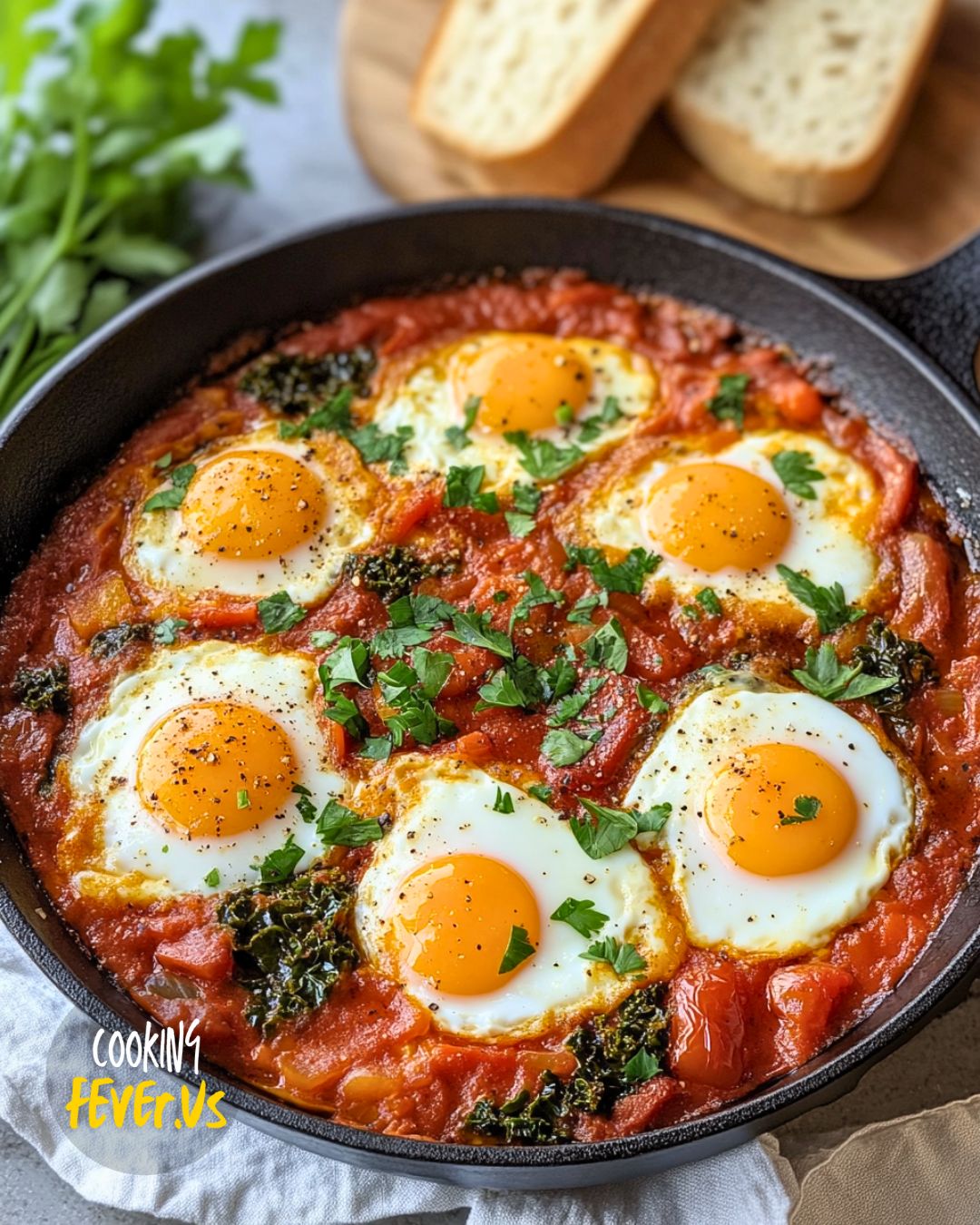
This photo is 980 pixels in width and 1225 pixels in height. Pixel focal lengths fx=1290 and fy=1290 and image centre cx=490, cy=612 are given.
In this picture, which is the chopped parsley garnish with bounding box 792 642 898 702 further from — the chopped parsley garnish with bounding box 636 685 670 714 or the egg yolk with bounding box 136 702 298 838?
the egg yolk with bounding box 136 702 298 838

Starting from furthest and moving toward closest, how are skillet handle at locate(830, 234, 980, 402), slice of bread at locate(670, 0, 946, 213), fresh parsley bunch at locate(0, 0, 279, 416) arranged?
slice of bread at locate(670, 0, 946, 213) → fresh parsley bunch at locate(0, 0, 279, 416) → skillet handle at locate(830, 234, 980, 402)

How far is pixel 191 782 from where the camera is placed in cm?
396

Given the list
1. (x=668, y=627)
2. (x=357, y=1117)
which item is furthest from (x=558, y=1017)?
(x=668, y=627)

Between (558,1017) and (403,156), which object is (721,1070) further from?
(403,156)

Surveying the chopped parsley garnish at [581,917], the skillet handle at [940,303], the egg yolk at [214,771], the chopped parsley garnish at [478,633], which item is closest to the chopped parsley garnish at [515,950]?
the chopped parsley garnish at [581,917]

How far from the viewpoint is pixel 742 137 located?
581 cm

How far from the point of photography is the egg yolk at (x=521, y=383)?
193 inches

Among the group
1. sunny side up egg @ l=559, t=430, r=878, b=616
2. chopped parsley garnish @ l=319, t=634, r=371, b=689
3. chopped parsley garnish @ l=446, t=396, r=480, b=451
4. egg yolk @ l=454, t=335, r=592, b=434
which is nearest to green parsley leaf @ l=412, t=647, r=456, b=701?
chopped parsley garnish @ l=319, t=634, r=371, b=689

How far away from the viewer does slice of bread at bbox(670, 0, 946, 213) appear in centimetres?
575

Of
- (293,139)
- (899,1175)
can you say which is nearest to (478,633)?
(899,1175)

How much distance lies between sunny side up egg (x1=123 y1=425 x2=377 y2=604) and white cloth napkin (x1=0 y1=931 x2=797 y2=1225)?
148 centimetres

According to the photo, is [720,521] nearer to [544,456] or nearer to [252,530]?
[544,456]

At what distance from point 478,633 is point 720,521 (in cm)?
95

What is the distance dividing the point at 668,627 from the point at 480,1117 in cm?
173
